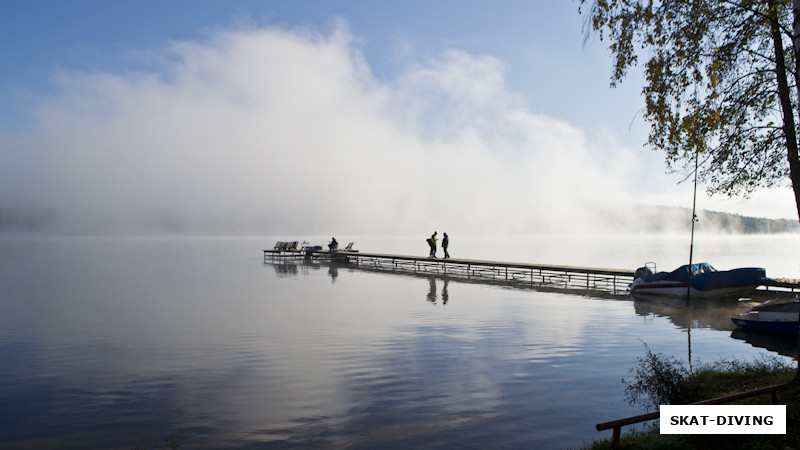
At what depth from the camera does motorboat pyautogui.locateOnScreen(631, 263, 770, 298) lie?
2131 centimetres

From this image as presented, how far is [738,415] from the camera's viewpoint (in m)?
5.96

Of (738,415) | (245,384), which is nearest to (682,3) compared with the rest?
(738,415)

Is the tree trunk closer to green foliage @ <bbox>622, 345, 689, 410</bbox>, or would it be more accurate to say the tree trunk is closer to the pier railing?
green foliage @ <bbox>622, 345, 689, 410</bbox>

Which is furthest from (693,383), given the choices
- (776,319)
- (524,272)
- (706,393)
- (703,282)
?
(524,272)

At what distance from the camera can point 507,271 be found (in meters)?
35.0

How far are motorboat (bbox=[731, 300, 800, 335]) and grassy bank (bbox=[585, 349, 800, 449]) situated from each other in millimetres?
4468

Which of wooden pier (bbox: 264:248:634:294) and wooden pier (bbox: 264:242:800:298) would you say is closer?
wooden pier (bbox: 264:242:800:298)

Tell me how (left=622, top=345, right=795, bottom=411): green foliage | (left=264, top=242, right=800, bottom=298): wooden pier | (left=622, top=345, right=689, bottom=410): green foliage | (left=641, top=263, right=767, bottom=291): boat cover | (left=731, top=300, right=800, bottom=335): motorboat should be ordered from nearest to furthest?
(left=622, top=345, right=795, bottom=411): green foliage, (left=622, top=345, right=689, bottom=410): green foliage, (left=731, top=300, right=800, bottom=335): motorboat, (left=641, top=263, right=767, bottom=291): boat cover, (left=264, top=242, right=800, bottom=298): wooden pier

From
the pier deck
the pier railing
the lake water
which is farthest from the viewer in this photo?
the pier deck

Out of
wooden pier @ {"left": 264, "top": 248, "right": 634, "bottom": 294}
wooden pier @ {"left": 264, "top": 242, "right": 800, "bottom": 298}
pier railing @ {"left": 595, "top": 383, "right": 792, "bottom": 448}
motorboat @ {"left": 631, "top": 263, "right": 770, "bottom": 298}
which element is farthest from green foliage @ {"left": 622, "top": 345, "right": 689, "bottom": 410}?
wooden pier @ {"left": 264, "top": 248, "right": 634, "bottom": 294}

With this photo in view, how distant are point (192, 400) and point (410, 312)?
10612 millimetres

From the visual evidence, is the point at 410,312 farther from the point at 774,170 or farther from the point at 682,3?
the point at 682,3

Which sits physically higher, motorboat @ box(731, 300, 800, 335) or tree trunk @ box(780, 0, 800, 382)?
tree trunk @ box(780, 0, 800, 382)

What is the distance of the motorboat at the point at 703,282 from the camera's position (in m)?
21.3
